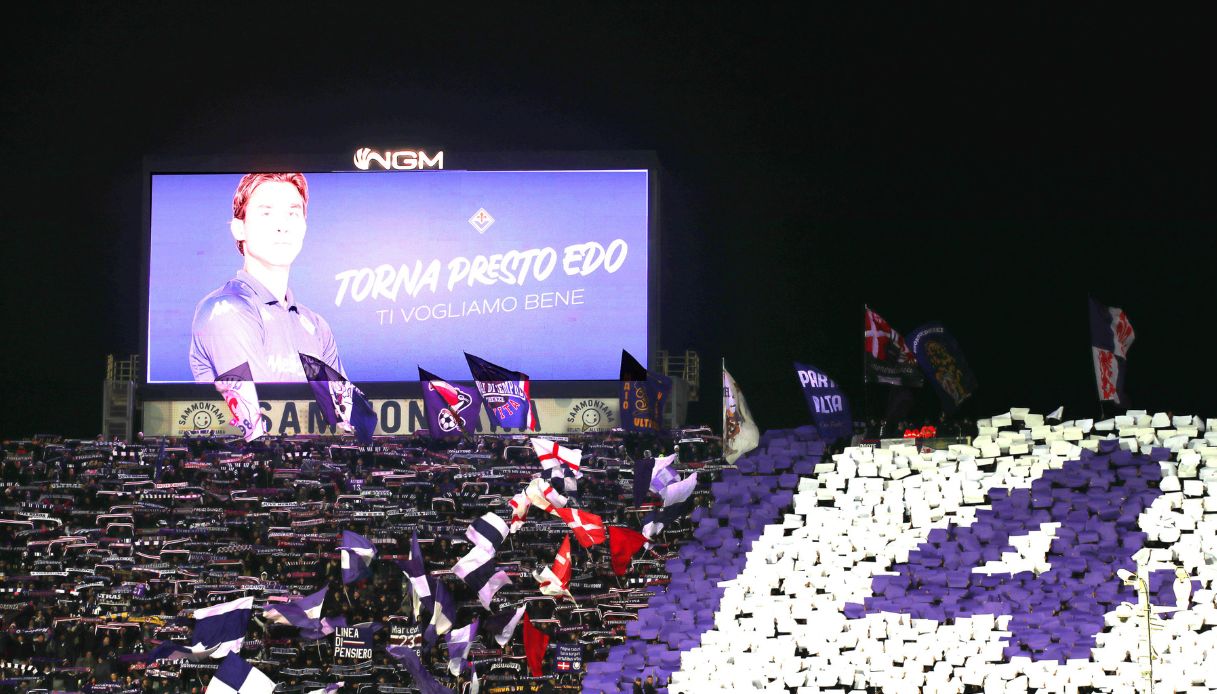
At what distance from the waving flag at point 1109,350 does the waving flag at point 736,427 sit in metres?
5.23

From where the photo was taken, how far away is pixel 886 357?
30141 mm

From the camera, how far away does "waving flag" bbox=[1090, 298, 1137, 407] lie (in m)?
29.5

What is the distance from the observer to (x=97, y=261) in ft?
114

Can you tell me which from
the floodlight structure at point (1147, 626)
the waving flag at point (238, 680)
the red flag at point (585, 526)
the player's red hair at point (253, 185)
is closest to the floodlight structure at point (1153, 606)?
the floodlight structure at point (1147, 626)

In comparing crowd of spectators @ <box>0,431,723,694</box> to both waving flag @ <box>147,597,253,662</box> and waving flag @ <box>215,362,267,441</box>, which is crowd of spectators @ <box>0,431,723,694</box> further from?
waving flag @ <box>147,597,253,662</box>

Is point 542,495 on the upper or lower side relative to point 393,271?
lower

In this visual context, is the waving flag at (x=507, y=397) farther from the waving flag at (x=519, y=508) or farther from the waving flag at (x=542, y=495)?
the waving flag at (x=542, y=495)

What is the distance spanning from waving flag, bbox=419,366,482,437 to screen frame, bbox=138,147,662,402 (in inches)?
23.1

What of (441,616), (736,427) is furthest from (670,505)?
(441,616)

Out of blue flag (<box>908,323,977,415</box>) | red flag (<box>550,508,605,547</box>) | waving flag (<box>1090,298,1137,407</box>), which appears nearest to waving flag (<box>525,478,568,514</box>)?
red flag (<box>550,508,605,547</box>)

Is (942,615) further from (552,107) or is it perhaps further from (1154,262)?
(552,107)

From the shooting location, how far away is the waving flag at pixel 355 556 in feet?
90.9

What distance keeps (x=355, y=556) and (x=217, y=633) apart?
2.34m

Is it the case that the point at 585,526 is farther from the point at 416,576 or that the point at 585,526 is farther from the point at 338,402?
the point at 338,402
